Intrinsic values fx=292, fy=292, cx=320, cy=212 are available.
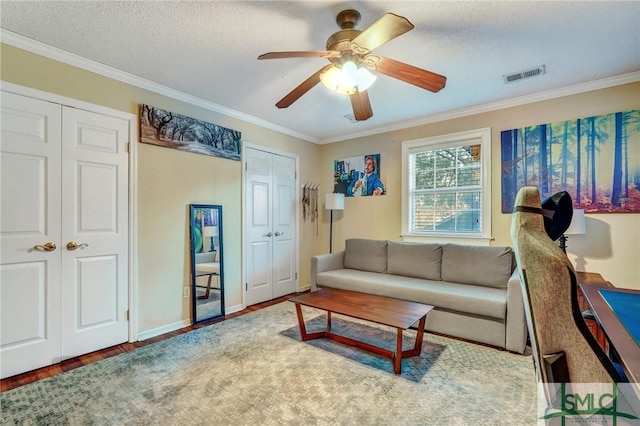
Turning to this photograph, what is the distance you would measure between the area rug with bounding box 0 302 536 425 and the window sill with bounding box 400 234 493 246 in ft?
4.32

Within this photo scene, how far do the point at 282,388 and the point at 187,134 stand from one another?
105 inches

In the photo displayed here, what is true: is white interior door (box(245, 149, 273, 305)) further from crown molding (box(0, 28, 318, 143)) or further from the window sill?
the window sill

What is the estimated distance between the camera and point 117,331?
2693 millimetres

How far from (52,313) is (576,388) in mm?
3228

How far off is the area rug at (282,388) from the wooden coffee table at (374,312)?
Answer: 0.24 ft

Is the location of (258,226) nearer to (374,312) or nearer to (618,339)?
(374,312)

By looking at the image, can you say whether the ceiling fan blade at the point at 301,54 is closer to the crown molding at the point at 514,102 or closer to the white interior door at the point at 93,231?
the white interior door at the point at 93,231

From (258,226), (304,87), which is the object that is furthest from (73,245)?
(304,87)

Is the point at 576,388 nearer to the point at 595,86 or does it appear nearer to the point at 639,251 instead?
the point at 639,251

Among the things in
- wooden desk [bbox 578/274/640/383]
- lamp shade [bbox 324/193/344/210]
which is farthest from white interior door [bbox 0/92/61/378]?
wooden desk [bbox 578/274/640/383]

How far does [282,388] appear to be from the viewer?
6.52 ft

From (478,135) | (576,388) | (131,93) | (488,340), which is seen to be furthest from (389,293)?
(131,93)

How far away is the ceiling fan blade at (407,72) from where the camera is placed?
74.9 inches

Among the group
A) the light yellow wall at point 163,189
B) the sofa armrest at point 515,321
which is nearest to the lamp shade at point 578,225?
the sofa armrest at point 515,321
